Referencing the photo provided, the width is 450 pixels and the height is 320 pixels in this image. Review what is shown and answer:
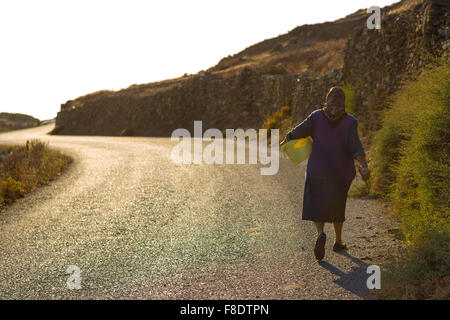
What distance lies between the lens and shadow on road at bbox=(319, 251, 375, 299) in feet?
14.3

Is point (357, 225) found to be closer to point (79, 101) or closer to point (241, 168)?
point (241, 168)

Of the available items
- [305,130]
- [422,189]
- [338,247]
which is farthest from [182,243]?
[422,189]

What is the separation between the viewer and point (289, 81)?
2731 cm

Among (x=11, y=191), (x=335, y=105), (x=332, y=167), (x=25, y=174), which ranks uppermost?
(x=335, y=105)

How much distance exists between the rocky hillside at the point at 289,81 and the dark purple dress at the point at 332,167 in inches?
194

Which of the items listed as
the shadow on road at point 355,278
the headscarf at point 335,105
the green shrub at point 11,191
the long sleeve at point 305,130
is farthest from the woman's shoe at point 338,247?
the green shrub at point 11,191

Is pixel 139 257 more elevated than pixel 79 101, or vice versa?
pixel 79 101

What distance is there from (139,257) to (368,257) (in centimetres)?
275

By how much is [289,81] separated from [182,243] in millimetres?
22169

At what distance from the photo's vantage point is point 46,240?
22.4 feet

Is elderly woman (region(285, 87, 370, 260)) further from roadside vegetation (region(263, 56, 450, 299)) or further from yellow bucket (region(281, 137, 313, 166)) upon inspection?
roadside vegetation (region(263, 56, 450, 299))

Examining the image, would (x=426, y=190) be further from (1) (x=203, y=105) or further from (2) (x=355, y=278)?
(1) (x=203, y=105)

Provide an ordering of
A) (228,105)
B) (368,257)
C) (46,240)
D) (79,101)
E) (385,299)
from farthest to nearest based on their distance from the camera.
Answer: (79,101) < (228,105) < (46,240) < (368,257) < (385,299)
